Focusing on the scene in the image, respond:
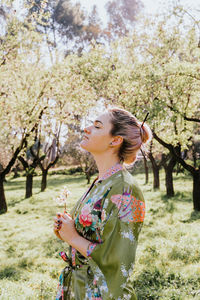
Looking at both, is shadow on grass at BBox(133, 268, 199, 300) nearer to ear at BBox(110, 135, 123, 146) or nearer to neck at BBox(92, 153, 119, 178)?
neck at BBox(92, 153, 119, 178)

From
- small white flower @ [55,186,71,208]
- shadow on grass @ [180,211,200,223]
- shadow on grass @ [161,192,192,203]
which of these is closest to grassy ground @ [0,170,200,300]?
shadow on grass @ [180,211,200,223]

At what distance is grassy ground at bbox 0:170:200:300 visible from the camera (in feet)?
17.9

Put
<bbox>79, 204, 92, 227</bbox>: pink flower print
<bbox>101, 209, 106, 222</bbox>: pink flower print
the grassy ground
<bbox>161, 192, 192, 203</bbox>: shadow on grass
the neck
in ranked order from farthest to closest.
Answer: <bbox>161, 192, 192, 203</bbox>: shadow on grass
the grassy ground
the neck
<bbox>79, 204, 92, 227</bbox>: pink flower print
<bbox>101, 209, 106, 222</bbox>: pink flower print

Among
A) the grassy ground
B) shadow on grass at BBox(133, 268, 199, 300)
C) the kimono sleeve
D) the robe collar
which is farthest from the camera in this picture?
the grassy ground

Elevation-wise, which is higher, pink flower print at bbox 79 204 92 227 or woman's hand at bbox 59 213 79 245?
pink flower print at bbox 79 204 92 227

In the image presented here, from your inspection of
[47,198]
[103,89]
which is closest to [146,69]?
[103,89]

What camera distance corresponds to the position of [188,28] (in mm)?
12430

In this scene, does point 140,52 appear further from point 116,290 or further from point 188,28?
point 116,290

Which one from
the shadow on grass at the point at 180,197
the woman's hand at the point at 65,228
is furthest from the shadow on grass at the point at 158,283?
the shadow on grass at the point at 180,197

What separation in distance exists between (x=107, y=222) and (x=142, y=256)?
6.30 metres

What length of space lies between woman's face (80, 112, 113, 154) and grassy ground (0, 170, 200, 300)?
4.07 metres

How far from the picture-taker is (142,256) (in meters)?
7.48

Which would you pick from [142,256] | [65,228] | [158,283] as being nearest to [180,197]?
[142,256]

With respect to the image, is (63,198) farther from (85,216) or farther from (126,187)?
(126,187)
